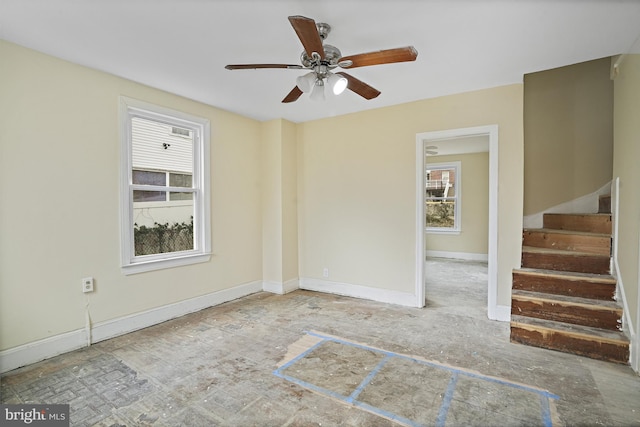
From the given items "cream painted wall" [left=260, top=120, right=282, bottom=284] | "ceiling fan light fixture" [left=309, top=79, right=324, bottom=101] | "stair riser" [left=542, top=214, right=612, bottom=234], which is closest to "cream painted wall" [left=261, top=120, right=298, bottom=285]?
"cream painted wall" [left=260, top=120, right=282, bottom=284]

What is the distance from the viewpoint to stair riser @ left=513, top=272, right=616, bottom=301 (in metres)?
2.77

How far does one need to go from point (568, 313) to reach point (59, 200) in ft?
15.4

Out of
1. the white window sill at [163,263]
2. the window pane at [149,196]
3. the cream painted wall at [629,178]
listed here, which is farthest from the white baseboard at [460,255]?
the window pane at [149,196]

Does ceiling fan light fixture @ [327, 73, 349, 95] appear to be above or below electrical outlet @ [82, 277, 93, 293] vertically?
above

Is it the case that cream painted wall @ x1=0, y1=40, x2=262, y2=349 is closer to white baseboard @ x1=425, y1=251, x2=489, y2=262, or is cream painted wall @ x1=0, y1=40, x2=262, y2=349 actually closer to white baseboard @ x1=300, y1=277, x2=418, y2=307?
white baseboard @ x1=300, y1=277, x2=418, y2=307

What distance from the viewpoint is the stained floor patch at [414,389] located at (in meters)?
1.85

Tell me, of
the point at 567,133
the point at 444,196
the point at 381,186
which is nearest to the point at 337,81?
the point at 381,186

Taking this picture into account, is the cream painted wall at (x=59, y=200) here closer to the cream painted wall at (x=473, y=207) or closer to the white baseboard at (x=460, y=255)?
the cream painted wall at (x=473, y=207)

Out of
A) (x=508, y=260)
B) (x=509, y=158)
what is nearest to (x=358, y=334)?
(x=508, y=260)

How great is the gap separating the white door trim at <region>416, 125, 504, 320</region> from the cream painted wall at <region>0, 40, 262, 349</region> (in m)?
3.04

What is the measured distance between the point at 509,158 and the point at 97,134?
4240mm

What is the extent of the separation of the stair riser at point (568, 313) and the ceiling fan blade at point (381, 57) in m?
2.51

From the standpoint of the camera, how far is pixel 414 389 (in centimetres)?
212

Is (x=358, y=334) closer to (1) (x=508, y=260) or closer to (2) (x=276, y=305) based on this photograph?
(2) (x=276, y=305)
